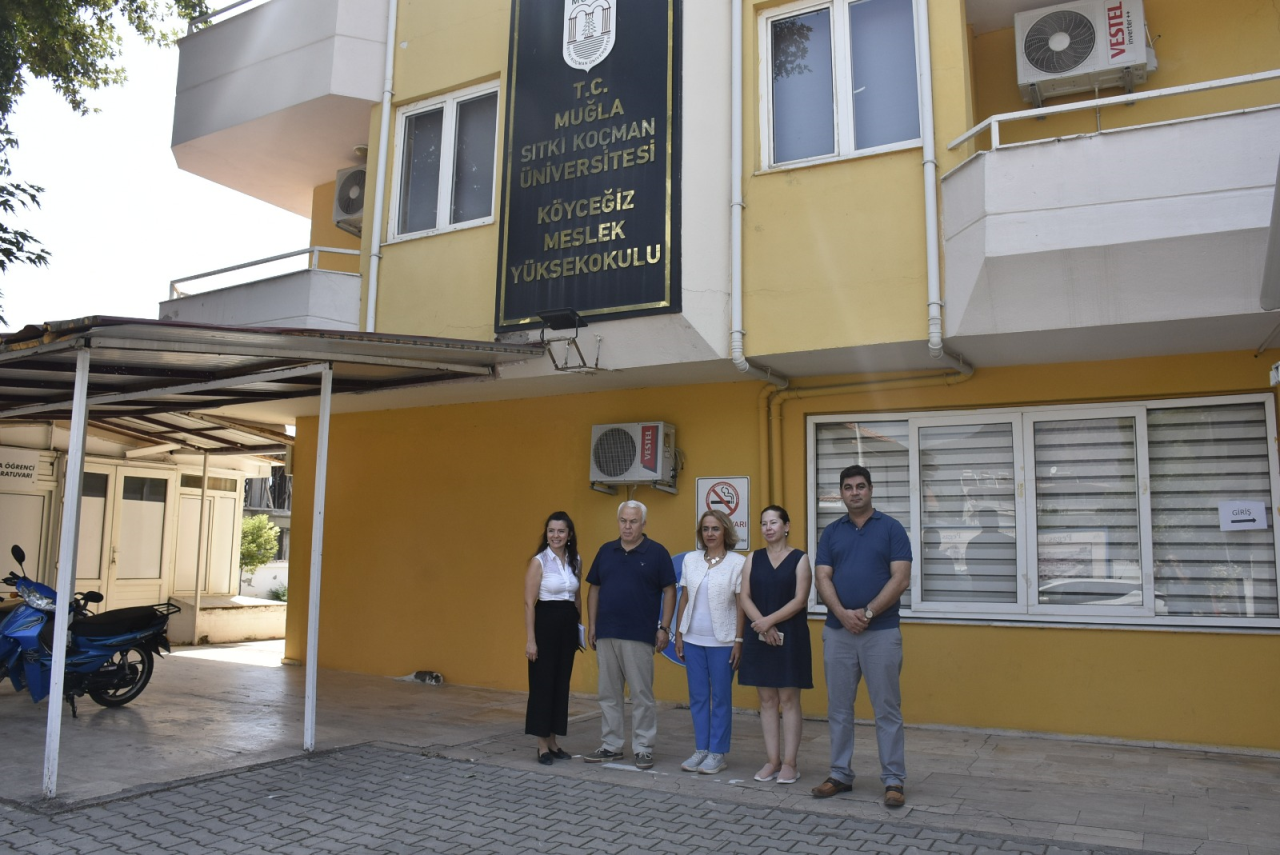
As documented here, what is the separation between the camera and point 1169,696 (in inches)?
276

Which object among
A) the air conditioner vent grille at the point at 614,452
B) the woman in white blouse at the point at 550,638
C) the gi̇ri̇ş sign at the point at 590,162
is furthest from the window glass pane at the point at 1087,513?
the woman in white blouse at the point at 550,638

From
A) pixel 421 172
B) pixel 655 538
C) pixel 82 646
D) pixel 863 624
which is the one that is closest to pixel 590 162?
pixel 421 172

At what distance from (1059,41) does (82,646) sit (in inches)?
364

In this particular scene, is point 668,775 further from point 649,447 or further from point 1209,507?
point 1209,507

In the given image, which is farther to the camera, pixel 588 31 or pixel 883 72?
pixel 588 31

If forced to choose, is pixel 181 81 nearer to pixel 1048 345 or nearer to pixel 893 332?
pixel 893 332

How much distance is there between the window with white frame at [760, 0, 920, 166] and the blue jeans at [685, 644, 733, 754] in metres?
4.11

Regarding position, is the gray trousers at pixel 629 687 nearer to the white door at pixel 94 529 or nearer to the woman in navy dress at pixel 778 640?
the woman in navy dress at pixel 778 640

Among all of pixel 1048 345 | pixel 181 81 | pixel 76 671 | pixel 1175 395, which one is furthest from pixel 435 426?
pixel 1175 395

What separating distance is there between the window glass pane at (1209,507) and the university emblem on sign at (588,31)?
5527 mm

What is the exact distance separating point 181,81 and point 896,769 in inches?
435

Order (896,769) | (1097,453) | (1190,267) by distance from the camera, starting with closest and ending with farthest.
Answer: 1. (896,769)
2. (1190,267)
3. (1097,453)

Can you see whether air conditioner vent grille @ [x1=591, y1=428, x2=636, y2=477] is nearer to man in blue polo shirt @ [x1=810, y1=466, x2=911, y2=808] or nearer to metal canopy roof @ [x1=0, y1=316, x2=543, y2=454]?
metal canopy roof @ [x1=0, y1=316, x2=543, y2=454]

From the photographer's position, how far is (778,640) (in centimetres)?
584
